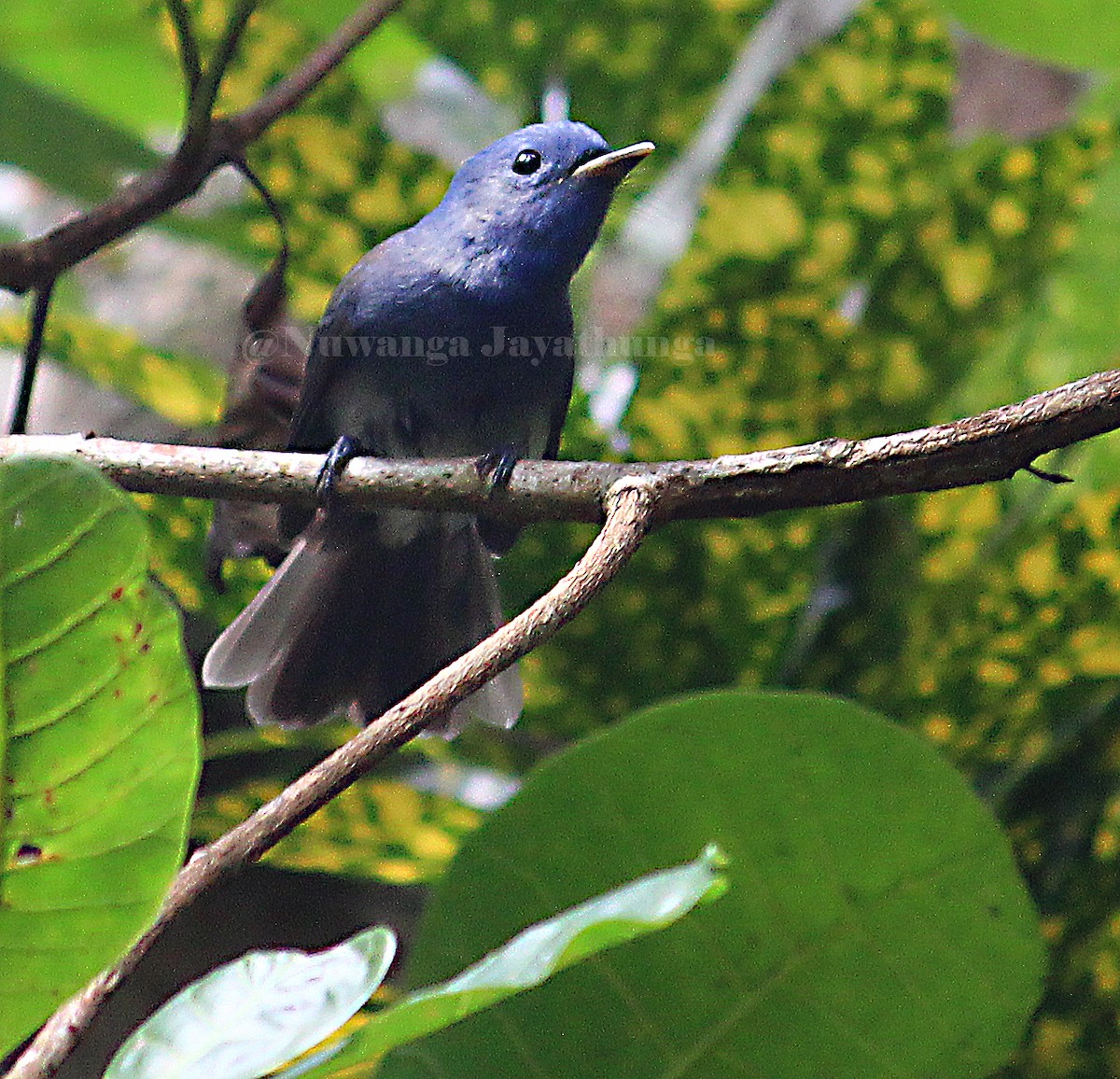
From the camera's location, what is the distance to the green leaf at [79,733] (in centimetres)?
63

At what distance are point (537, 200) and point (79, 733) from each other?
2.95 feet

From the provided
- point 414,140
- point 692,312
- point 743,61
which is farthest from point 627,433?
point 414,140

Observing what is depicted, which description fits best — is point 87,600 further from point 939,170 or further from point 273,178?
point 939,170

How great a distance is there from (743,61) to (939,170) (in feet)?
1.02

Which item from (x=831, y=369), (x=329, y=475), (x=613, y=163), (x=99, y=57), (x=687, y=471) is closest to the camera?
(x=687, y=471)

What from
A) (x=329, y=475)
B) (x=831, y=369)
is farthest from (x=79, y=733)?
(x=831, y=369)

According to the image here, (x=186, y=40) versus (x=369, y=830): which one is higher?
(x=186, y=40)

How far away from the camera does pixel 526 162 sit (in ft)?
4.52

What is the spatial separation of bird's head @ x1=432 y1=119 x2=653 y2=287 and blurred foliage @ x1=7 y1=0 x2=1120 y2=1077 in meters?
0.06

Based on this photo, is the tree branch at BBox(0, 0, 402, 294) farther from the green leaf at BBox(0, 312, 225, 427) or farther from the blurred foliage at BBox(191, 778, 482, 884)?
the blurred foliage at BBox(191, 778, 482, 884)

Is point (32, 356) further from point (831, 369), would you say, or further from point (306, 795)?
point (831, 369)

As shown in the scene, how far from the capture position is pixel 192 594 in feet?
4.99

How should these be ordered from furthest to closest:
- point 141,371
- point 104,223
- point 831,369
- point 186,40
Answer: point 141,371
point 831,369
point 104,223
point 186,40

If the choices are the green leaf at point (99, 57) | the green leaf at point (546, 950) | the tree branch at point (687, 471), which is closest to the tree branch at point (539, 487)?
the tree branch at point (687, 471)
